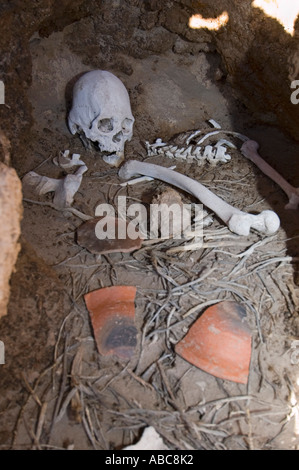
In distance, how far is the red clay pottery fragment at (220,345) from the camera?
2068 millimetres

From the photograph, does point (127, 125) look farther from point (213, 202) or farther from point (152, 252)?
point (152, 252)

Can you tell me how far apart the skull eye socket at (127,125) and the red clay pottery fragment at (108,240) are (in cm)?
91

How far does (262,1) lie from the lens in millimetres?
2904

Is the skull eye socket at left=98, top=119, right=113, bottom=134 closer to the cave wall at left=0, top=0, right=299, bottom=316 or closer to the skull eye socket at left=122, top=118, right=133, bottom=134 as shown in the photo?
the skull eye socket at left=122, top=118, right=133, bottom=134

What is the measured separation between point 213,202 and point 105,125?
3.57 feet

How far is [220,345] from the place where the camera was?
2117mm

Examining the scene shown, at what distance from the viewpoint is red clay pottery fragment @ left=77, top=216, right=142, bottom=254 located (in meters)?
2.57

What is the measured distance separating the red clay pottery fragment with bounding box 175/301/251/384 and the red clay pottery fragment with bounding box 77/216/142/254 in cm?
66
